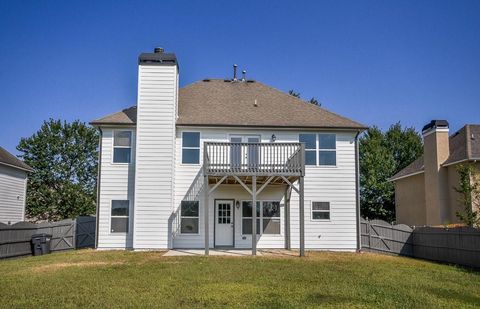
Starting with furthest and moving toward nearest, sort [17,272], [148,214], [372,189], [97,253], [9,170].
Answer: [372,189], [9,170], [148,214], [97,253], [17,272]

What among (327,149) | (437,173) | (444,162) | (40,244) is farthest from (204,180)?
(444,162)

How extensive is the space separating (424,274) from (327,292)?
4.13m

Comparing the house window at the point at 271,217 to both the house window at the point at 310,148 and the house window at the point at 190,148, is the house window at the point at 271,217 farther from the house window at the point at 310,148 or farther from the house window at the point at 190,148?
the house window at the point at 190,148

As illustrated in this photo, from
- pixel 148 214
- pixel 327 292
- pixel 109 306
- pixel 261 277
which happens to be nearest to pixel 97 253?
pixel 148 214

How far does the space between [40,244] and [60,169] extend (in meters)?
19.9

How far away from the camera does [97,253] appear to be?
15055mm

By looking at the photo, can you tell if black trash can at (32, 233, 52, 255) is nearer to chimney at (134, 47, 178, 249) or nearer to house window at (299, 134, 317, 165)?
chimney at (134, 47, 178, 249)

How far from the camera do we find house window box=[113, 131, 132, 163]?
17031 millimetres

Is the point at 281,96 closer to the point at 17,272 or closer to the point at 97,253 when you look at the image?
the point at 97,253

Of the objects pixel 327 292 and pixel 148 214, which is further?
pixel 148 214

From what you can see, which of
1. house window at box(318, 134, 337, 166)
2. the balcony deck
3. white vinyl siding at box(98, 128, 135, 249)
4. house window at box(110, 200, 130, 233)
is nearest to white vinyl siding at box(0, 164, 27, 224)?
white vinyl siding at box(98, 128, 135, 249)

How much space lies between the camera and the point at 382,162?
111 feet

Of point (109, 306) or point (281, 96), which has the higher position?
point (281, 96)

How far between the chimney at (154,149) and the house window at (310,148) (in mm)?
5292
